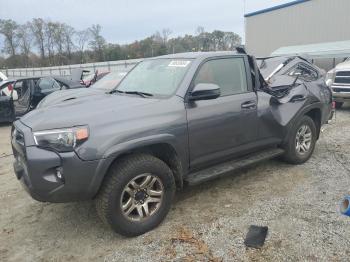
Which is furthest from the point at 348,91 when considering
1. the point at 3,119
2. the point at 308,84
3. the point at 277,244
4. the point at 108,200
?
the point at 3,119

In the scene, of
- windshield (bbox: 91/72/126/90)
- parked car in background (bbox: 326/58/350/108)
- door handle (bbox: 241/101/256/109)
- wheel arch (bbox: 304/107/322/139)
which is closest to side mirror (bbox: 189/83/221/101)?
door handle (bbox: 241/101/256/109)

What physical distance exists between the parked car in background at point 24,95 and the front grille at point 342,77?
867 centimetres

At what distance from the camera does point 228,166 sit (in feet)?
15.1

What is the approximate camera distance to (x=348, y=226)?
376cm

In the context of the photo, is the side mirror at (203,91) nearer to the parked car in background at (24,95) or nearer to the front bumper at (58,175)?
the front bumper at (58,175)

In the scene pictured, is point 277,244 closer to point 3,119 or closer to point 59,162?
point 59,162

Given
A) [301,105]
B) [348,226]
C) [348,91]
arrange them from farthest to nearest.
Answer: [348,91] < [301,105] < [348,226]

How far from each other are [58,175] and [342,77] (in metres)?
10.1

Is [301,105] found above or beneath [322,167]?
above

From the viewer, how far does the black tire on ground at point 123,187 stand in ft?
11.5

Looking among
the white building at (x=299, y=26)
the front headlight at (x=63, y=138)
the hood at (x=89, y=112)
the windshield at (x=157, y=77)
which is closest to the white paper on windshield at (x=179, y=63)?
the windshield at (x=157, y=77)

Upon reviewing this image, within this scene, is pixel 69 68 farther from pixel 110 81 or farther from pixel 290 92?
pixel 290 92

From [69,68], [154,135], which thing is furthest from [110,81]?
[69,68]

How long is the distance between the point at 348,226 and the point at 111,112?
2676 millimetres
